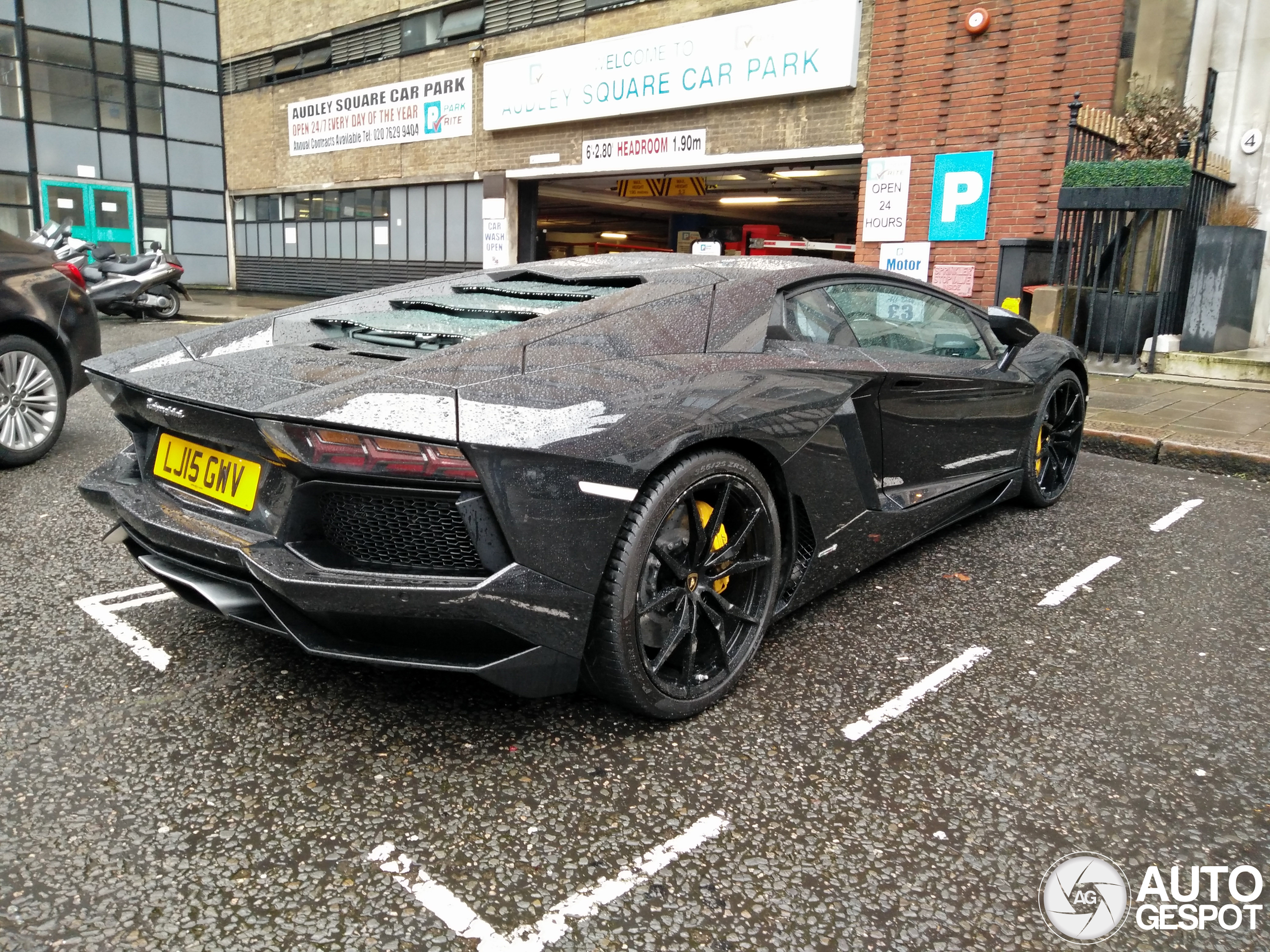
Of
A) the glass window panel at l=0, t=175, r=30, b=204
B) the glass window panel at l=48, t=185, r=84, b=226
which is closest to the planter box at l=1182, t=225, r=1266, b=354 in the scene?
the glass window panel at l=48, t=185, r=84, b=226

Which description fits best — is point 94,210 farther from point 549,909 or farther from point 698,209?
point 549,909

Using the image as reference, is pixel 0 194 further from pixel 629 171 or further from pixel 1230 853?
pixel 1230 853

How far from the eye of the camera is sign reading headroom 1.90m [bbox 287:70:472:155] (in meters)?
18.6

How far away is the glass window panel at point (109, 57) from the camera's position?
23.1 metres

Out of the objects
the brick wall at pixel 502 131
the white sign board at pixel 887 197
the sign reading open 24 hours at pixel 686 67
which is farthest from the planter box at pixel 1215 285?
the sign reading open 24 hours at pixel 686 67

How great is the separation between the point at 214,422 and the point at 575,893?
1439mm

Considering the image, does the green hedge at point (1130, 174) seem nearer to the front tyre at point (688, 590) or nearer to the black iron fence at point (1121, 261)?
the black iron fence at point (1121, 261)

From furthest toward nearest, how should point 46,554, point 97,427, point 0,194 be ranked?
1. point 0,194
2. point 97,427
3. point 46,554

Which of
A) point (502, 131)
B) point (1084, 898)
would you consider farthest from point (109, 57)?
point (1084, 898)

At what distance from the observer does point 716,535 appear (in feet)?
8.71

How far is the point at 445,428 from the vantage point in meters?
2.11

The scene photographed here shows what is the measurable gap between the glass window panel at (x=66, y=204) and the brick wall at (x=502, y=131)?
3695mm

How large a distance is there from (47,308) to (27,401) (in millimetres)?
538

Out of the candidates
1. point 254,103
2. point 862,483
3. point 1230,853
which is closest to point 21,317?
point 862,483
